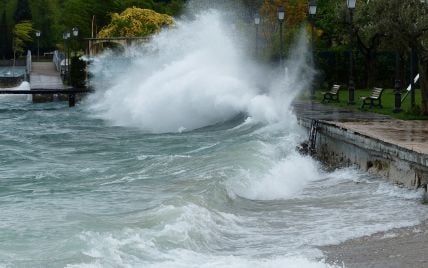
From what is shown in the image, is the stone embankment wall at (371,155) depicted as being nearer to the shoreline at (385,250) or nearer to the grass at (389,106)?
the grass at (389,106)

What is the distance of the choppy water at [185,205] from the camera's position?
Result: 10.3 meters

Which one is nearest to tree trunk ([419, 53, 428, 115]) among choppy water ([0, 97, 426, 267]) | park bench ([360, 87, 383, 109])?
choppy water ([0, 97, 426, 267])

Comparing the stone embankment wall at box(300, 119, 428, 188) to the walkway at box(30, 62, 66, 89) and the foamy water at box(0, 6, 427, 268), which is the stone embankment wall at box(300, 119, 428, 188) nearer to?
the foamy water at box(0, 6, 427, 268)

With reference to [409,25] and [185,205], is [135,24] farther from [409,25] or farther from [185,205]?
[185,205]

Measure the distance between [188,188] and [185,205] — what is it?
211 centimetres

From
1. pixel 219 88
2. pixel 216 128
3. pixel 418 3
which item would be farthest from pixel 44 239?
pixel 219 88

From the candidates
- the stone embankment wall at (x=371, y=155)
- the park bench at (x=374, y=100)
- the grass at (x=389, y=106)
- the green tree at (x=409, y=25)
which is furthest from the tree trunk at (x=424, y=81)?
the park bench at (x=374, y=100)

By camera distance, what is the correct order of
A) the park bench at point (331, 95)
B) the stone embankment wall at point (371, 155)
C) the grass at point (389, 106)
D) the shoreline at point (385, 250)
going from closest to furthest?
the shoreline at point (385, 250) → the stone embankment wall at point (371, 155) → the grass at point (389, 106) → the park bench at point (331, 95)

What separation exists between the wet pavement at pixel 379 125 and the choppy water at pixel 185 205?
0.87 metres

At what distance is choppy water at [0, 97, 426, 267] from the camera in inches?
405

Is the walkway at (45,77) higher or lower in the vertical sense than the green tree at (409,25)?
lower

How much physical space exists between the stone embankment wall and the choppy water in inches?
11.1

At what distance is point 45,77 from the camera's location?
71250 mm

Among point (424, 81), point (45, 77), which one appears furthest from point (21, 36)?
point (424, 81)
